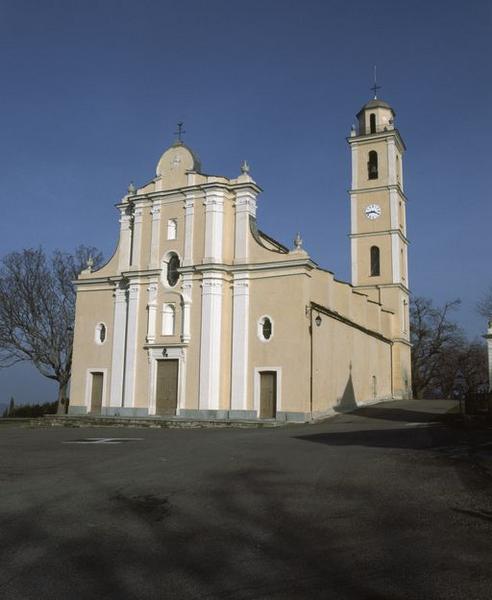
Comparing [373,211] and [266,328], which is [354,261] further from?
[266,328]

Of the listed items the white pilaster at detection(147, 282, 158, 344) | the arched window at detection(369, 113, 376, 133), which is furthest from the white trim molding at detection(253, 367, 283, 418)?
the arched window at detection(369, 113, 376, 133)

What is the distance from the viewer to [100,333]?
3200 cm

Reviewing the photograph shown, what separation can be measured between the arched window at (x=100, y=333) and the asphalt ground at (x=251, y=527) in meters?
19.6

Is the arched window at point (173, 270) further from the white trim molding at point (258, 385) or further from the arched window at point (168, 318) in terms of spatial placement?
the white trim molding at point (258, 385)

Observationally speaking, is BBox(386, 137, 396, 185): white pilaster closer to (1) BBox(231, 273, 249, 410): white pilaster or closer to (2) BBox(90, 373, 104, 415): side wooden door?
(1) BBox(231, 273, 249, 410): white pilaster

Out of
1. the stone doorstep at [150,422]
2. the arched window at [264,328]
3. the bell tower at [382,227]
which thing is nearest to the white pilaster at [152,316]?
the stone doorstep at [150,422]

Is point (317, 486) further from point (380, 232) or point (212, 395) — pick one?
point (380, 232)

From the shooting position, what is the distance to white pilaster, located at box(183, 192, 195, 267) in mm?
29234

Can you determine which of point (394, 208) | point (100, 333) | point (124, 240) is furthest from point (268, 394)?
point (394, 208)

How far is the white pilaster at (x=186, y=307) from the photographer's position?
28406 mm

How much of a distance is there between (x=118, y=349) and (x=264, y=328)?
27.1 ft

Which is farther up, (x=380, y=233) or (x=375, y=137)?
(x=375, y=137)

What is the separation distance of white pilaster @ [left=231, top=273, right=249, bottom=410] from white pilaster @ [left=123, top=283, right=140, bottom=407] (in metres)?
5.43

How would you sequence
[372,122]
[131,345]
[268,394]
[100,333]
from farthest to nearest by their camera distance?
→ [372,122] → [100,333] → [131,345] → [268,394]
